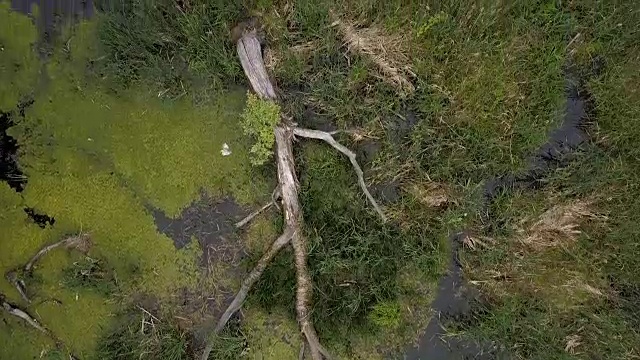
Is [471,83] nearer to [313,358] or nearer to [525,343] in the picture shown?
[525,343]

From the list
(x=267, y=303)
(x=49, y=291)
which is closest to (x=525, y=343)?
(x=267, y=303)

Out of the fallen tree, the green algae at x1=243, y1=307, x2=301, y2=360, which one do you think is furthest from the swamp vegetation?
the fallen tree

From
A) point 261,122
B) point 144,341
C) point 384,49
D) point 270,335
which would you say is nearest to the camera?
point 261,122

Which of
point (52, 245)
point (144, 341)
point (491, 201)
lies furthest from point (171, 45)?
point (491, 201)

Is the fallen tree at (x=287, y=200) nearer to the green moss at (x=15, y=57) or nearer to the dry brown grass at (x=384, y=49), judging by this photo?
the dry brown grass at (x=384, y=49)

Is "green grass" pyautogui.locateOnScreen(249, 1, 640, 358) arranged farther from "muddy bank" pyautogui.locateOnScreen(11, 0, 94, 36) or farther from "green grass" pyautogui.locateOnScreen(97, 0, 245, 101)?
"muddy bank" pyautogui.locateOnScreen(11, 0, 94, 36)

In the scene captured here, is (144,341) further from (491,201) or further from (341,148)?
(491,201)
